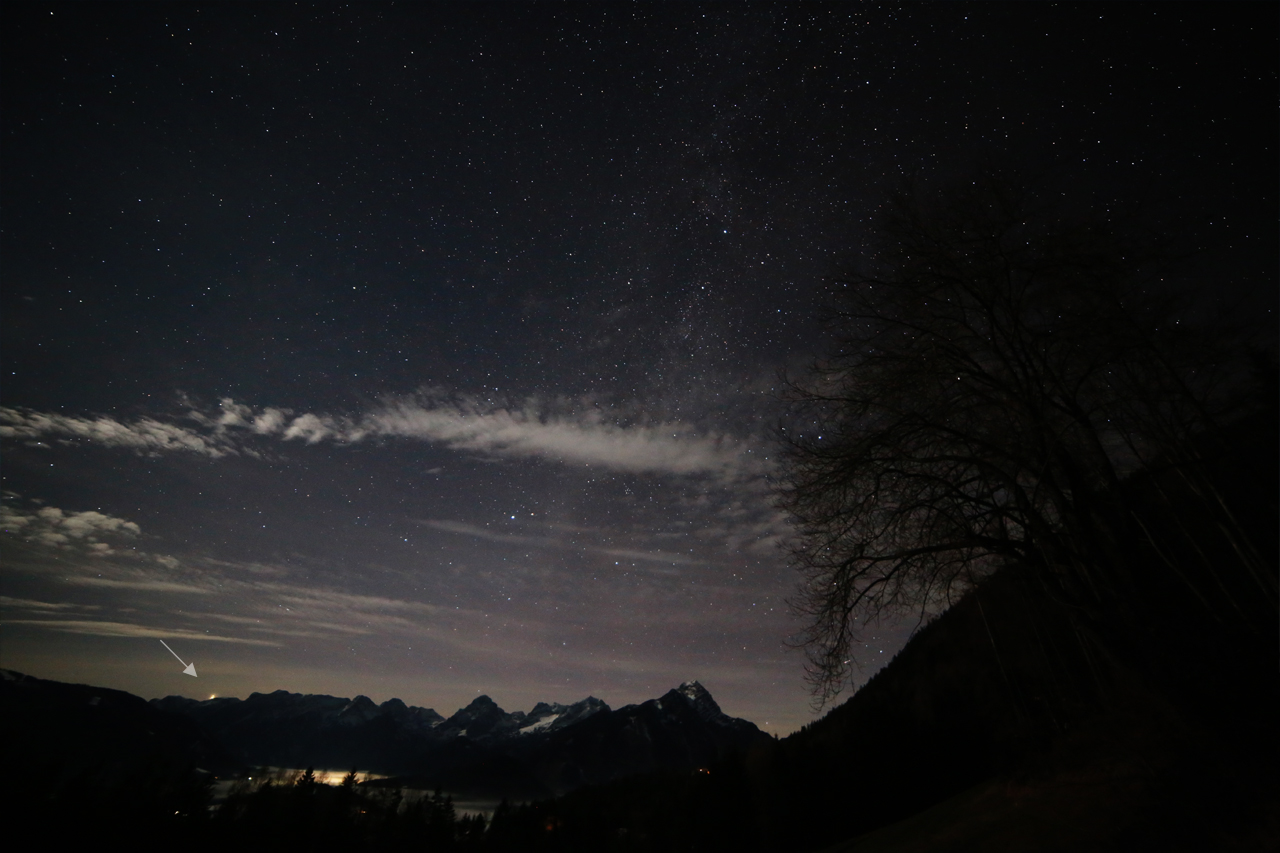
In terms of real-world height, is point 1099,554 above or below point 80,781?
above

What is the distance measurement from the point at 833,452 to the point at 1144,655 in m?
5.03

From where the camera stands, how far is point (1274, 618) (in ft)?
28.6

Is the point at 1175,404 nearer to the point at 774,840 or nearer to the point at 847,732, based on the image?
the point at 847,732

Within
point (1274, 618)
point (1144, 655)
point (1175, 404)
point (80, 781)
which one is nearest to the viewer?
point (1144, 655)

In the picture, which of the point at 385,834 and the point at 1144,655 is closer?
the point at 1144,655

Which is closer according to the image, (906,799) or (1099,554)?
(1099,554)

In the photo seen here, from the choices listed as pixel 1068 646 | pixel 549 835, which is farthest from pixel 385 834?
pixel 1068 646

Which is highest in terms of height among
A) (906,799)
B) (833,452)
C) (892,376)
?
(892,376)

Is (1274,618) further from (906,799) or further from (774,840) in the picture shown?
(774,840)

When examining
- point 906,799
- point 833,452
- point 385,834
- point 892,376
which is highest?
point 892,376

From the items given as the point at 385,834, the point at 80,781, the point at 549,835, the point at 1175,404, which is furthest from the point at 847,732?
the point at 80,781

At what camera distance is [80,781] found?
77812mm

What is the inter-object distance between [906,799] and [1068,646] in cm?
2473

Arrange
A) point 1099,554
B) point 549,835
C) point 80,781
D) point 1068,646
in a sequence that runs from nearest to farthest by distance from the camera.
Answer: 1. point 1099,554
2. point 1068,646
3. point 80,781
4. point 549,835
